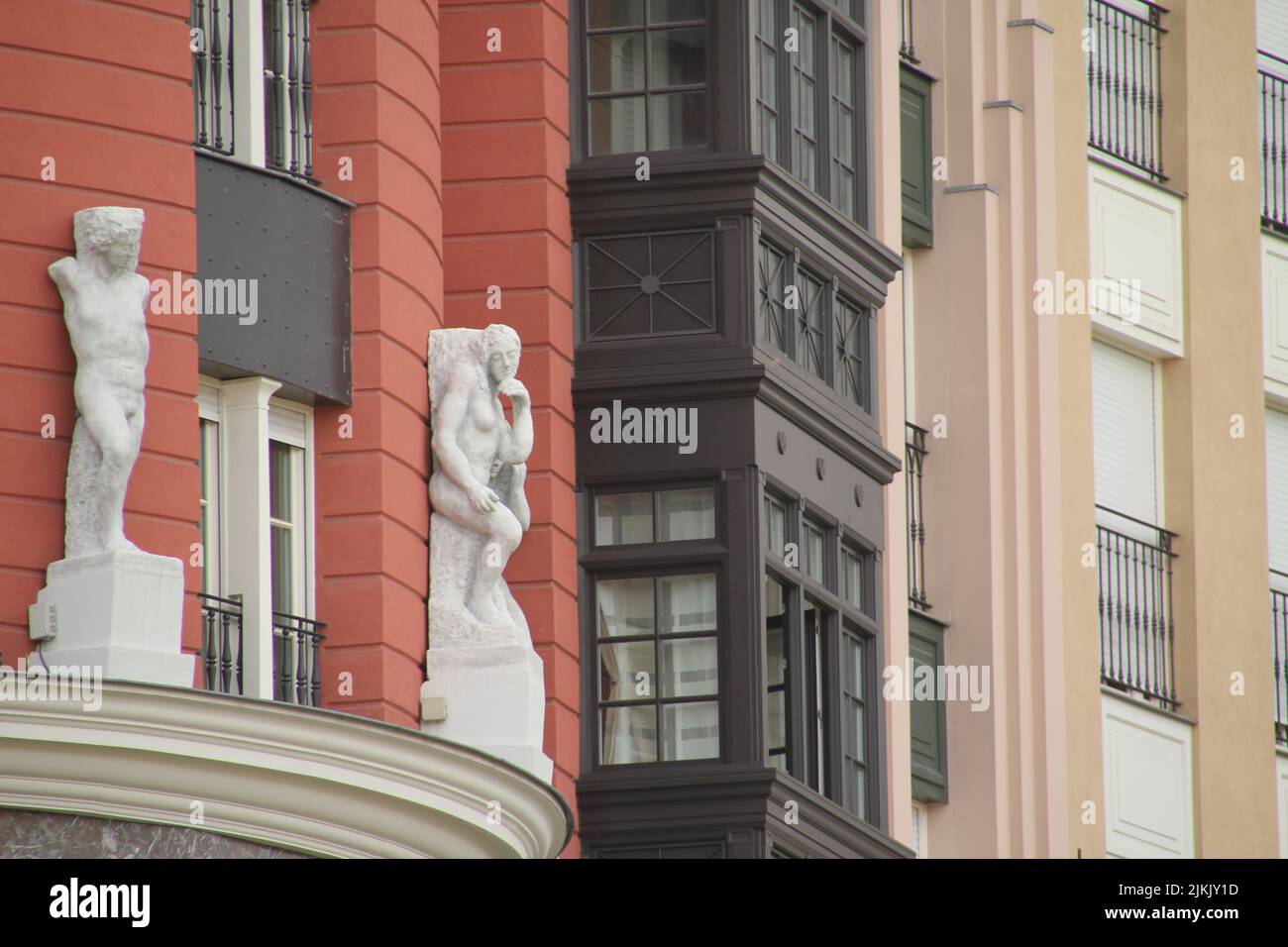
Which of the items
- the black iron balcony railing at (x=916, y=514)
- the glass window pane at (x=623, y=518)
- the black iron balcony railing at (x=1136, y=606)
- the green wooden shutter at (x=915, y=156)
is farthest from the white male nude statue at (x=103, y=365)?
the black iron balcony railing at (x=1136, y=606)

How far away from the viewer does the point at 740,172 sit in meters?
28.9

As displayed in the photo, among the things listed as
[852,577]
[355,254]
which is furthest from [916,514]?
[355,254]

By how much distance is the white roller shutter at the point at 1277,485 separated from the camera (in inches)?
1507

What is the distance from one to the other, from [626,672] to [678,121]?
387 cm

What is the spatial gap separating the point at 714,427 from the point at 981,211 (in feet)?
22.1

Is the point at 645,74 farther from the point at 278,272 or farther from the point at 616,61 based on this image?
the point at 278,272

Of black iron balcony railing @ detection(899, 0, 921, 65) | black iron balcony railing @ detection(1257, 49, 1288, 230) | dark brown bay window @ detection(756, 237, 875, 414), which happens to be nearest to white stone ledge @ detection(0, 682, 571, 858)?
dark brown bay window @ detection(756, 237, 875, 414)

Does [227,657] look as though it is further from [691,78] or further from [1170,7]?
[1170,7]

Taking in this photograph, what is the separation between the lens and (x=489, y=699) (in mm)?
26156

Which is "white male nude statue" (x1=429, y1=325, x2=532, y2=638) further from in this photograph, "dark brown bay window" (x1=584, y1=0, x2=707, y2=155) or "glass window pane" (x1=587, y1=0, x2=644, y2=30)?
"glass window pane" (x1=587, y1=0, x2=644, y2=30)

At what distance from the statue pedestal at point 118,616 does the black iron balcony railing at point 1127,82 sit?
1507 centimetres

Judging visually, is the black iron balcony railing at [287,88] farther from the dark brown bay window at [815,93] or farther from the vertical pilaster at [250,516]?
the dark brown bay window at [815,93]

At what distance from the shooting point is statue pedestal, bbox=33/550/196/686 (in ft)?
76.0
